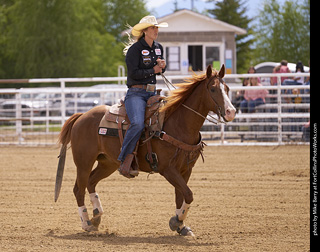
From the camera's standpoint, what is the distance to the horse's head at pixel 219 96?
7.21 meters

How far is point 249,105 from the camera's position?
18.0 metres

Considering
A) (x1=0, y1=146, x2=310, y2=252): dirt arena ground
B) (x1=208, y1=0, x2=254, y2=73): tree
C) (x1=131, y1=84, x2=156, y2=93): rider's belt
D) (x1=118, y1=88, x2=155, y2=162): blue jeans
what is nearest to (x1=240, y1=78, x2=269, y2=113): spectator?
(x1=0, y1=146, x2=310, y2=252): dirt arena ground

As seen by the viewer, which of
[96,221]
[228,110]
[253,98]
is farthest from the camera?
[253,98]

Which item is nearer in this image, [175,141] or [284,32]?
[175,141]

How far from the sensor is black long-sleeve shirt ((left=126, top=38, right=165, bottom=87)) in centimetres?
784

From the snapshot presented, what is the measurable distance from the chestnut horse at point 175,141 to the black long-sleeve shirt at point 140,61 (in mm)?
442

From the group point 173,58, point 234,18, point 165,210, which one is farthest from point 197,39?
point 234,18

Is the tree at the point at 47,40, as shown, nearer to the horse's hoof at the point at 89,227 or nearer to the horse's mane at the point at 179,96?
the horse's hoof at the point at 89,227

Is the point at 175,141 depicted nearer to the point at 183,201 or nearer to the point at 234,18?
the point at 183,201

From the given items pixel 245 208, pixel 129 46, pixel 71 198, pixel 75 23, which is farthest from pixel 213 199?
pixel 75 23

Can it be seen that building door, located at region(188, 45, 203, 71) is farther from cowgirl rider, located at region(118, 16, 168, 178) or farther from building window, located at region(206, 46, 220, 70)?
cowgirl rider, located at region(118, 16, 168, 178)

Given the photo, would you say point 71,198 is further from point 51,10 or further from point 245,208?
point 51,10

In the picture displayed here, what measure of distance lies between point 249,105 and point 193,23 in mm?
14496

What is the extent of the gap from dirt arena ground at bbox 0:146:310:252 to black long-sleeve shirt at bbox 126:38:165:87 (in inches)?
74.9
